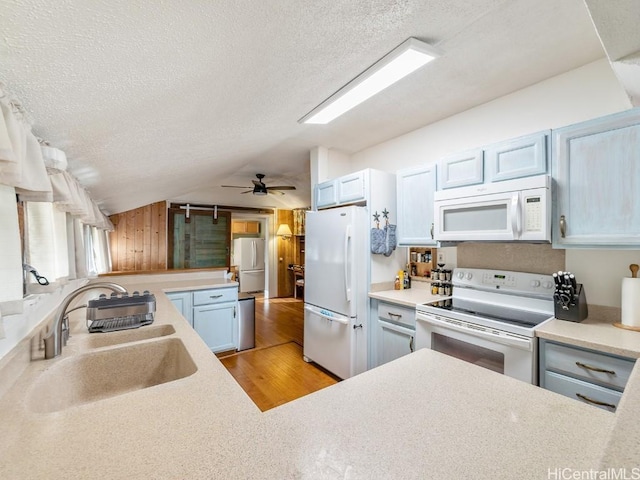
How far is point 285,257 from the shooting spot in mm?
7180

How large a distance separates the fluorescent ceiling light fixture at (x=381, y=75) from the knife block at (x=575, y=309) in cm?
166

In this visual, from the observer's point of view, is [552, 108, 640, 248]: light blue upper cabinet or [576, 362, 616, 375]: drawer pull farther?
[552, 108, 640, 248]: light blue upper cabinet

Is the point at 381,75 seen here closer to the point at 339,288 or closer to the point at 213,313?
the point at 339,288

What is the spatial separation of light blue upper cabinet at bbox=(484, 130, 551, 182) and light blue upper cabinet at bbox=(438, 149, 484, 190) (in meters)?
0.06

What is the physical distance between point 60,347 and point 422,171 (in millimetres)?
2604

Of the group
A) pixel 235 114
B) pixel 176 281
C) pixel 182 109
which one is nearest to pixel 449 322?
pixel 235 114

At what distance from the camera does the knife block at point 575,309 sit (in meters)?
1.73

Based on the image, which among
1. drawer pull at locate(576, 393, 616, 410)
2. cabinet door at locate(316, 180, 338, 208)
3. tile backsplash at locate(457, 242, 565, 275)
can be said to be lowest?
drawer pull at locate(576, 393, 616, 410)

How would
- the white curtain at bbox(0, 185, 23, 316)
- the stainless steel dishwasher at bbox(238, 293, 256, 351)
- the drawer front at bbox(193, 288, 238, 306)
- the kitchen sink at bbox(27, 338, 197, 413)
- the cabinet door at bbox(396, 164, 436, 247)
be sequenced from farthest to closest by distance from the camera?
the stainless steel dishwasher at bbox(238, 293, 256, 351), the drawer front at bbox(193, 288, 238, 306), the cabinet door at bbox(396, 164, 436, 247), the kitchen sink at bbox(27, 338, 197, 413), the white curtain at bbox(0, 185, 23, 316)

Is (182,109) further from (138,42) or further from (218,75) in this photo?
(138,42)

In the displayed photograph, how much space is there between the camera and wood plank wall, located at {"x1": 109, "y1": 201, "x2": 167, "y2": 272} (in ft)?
16.4

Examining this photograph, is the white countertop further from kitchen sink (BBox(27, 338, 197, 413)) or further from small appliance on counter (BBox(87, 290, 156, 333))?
small appliance on counter (BBox(87, 290, 156, 333))

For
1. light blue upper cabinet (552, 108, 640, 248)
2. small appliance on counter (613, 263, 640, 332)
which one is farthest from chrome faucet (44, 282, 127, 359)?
small appliance on counter (613, 263, 640, 332)

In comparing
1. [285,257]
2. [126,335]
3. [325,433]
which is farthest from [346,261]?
[285,257]
